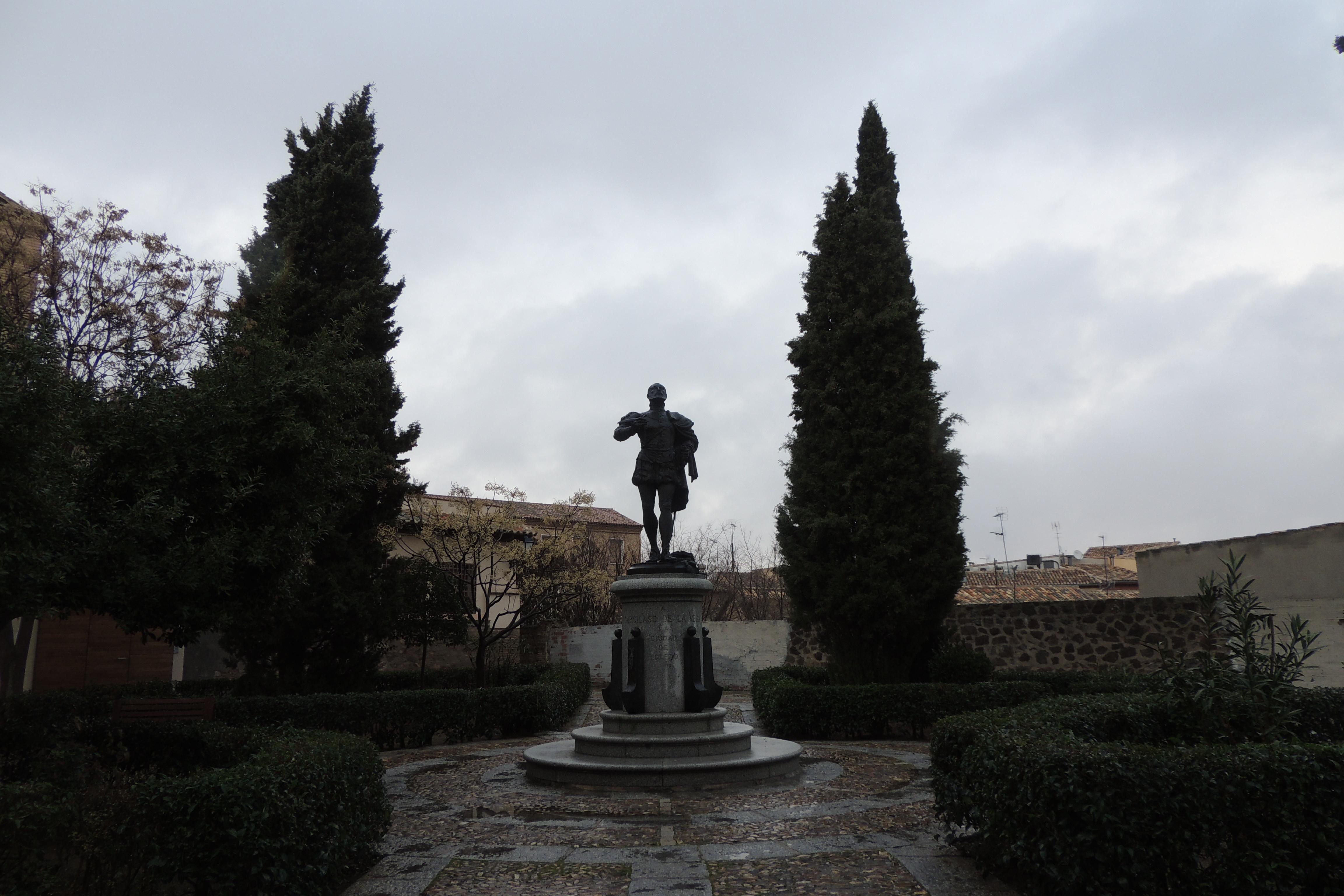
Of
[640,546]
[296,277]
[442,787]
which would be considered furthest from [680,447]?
[640,546]

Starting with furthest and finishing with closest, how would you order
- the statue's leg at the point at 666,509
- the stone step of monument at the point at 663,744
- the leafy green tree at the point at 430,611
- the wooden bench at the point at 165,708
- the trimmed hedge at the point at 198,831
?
the leafy green tree at the point at 430,611, the statue's leg at the point at 666,509, the wooden bench at the point at 165,708, the stone step of monument at the point at 663,744, the trimmed hedge at the point at 198,831

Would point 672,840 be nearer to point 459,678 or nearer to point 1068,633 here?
point 459,678

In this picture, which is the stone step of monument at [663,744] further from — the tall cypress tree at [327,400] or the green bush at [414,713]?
A: the green bush at [414,713]

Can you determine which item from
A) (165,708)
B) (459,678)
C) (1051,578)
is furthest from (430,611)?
(1051,578)

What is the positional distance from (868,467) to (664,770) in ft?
25.0

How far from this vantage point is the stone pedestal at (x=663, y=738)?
7.29 meters

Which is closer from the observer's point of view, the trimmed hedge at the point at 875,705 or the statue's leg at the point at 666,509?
the statue's leg at the point at 666,509

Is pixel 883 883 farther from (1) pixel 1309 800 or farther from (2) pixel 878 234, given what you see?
(2) pixel 878 234

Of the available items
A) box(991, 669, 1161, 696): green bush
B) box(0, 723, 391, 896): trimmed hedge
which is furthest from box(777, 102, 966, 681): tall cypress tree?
box(0, 723, 391, 896): trimmed hedge

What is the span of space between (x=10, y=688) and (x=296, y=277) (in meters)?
7.06

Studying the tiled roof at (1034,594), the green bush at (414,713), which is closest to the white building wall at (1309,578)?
the tiled roof at (1034,594)

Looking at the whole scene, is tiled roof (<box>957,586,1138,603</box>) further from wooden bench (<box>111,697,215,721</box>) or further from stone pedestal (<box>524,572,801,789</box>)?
wooden bench (<box>111,697,215,721</box>)

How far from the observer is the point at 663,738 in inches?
306

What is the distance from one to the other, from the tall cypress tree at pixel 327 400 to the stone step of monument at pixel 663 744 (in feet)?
11.0
